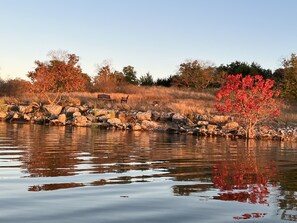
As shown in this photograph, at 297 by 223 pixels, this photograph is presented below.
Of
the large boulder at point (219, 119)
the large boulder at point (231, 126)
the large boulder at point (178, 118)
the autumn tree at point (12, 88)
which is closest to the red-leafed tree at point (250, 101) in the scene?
the large boulder at point (231, 126)

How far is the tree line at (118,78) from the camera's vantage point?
39.5 metres

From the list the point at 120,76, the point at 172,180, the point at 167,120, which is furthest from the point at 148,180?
the point at 120,76

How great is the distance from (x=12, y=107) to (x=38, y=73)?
12.5ft

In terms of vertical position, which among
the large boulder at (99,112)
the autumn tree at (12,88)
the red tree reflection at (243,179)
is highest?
the autumn tree at (12,88)

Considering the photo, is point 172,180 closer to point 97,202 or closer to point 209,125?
point 97,202

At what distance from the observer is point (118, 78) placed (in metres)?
59.3

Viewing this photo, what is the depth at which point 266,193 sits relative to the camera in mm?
7070

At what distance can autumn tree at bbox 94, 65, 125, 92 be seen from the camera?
52.0m

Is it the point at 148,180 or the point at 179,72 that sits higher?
the point at 179,72

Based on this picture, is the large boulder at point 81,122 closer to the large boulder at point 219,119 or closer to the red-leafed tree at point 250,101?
the large boulder at point 219,119

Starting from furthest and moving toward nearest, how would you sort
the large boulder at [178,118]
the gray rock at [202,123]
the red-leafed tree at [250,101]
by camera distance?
the large boulder at [178,118] → the gray rock at [202,123] → the red-leafed tree at [250,101]

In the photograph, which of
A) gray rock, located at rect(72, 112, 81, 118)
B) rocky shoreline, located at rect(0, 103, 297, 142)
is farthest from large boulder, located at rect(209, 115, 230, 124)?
gray rock, located at rect(72, 112, 81, 118)

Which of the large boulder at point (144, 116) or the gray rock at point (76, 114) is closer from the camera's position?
the large boulder at point (144, 116)

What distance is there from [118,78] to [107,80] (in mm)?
5928
